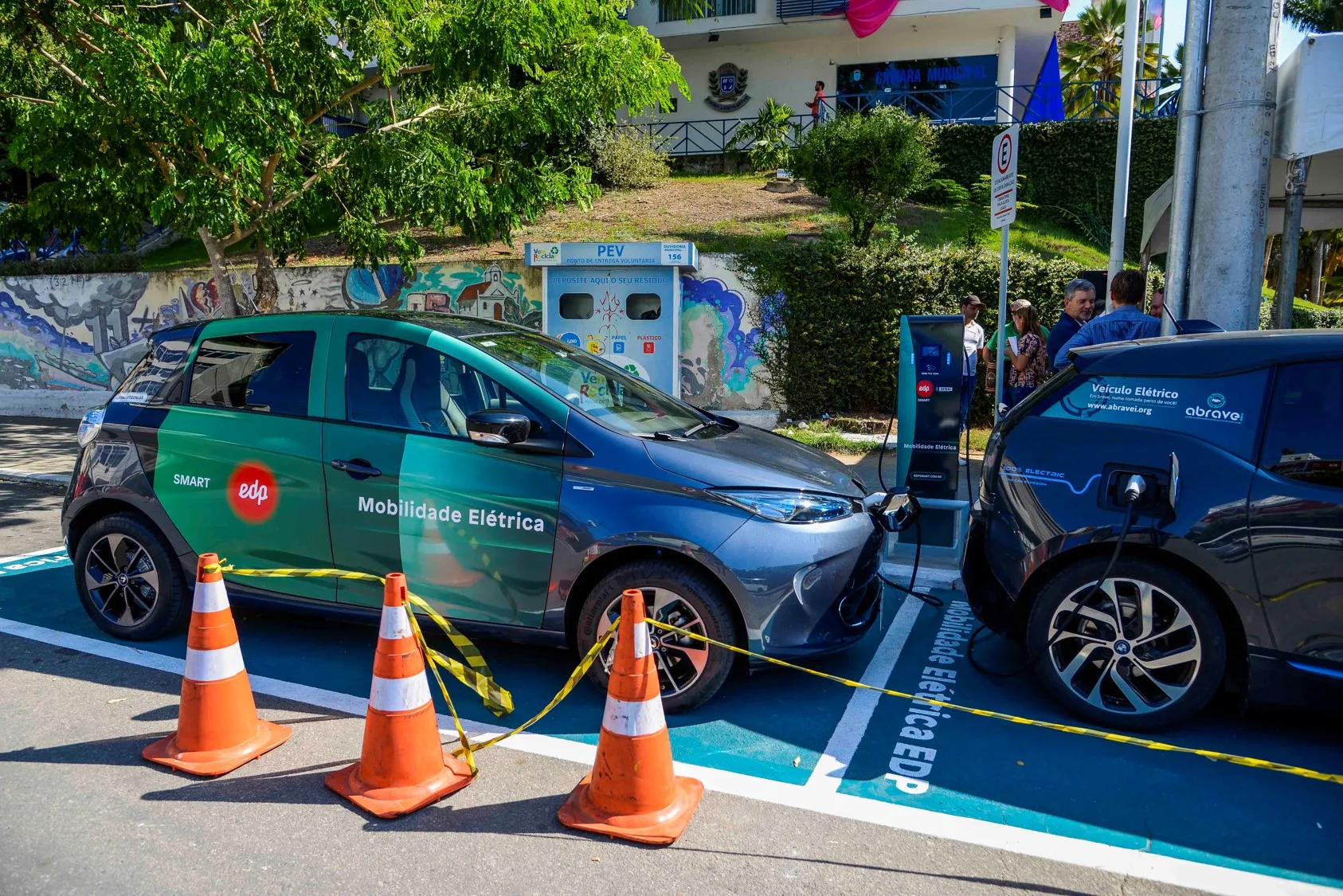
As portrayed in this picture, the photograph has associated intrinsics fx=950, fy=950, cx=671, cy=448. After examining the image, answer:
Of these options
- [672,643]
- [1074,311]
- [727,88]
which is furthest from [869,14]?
[672,643]

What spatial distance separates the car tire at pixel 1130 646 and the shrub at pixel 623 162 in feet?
57.6

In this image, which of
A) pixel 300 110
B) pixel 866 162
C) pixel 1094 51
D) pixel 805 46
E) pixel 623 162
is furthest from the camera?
pixel 1094 51

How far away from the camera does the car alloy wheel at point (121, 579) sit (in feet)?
16.6

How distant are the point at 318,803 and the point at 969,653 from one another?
3006mm

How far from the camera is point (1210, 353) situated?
4.06m

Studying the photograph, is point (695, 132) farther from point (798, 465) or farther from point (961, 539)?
point (798, 465)

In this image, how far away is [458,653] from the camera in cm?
497

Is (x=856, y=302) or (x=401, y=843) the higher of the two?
(x=856, y=302)

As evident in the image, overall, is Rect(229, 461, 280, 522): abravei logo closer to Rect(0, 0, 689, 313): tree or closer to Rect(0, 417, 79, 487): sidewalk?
Rect(0, 417, 79, 487): sidewalk

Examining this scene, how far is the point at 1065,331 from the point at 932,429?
1.72 m

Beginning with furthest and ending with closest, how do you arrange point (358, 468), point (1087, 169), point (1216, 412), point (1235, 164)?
point (1087, 169)
point (1235, 164)
point (358, 468)
point (1216, 412)

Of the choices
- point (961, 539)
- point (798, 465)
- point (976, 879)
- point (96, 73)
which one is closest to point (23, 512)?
point (96, 73)

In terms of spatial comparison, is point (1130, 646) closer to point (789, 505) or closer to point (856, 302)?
point (789, 505)

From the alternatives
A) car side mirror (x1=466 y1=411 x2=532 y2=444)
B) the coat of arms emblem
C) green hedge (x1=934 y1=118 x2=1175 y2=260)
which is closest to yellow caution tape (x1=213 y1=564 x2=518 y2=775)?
car side mirror (x1=466 y1=411 x2=532 y2=444)
